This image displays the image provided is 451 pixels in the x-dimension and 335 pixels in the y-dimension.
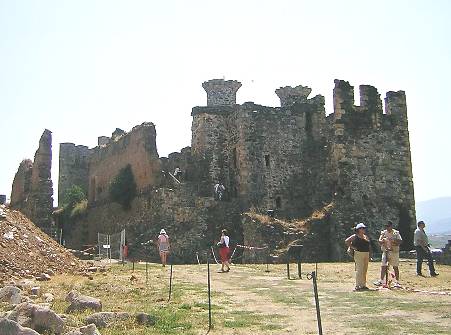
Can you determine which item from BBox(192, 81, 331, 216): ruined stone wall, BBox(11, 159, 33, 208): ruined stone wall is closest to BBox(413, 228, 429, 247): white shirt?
BBox(192, 81, 331, 216): ruined stone wall

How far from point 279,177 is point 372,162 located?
5313 mm

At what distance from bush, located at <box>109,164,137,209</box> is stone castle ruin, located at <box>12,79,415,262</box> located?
40 centimetres

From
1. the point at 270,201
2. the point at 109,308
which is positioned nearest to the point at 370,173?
the point at 270,201

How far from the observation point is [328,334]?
28.7 feet

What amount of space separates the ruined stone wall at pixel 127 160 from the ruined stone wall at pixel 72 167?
3289 mm

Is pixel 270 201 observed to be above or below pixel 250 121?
below

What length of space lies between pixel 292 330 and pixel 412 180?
22.2m

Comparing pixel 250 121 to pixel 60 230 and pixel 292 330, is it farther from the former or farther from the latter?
pixel 292 330

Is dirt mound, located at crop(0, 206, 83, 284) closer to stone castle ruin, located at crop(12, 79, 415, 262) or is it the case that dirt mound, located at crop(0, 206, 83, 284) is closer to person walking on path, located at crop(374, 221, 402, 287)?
stone castle ruin, located at crop(12, 79, 415, 262)

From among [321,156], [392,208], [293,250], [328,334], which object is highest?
[321,156]

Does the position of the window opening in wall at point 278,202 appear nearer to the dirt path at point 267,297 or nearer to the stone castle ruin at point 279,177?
the stone castle ruin at point 279,177

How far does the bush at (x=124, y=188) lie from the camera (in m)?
36.1

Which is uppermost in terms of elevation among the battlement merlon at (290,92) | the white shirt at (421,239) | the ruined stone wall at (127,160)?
the battlement merlon at (290,92)

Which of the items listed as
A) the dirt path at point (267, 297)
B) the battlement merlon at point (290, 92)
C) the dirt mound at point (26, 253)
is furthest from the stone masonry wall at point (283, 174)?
the dirt mound at point (26, 253)
